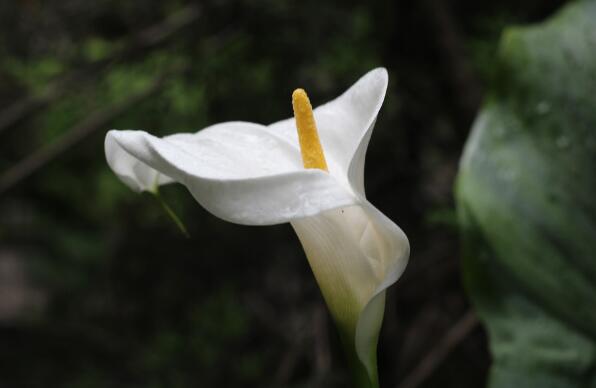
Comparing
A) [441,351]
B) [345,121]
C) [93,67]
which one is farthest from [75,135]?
[345,121]

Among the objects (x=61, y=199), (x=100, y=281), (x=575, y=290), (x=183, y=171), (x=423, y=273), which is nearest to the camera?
(x=183, y=171)

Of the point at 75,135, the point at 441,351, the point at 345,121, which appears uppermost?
the point at 345,121

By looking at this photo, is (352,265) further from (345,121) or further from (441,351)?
(441,351)

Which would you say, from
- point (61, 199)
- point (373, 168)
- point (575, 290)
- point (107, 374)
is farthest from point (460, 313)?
point (61, 199)

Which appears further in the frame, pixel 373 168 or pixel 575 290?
pixel 373 168

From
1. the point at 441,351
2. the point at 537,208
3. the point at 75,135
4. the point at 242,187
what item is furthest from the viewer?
the point at 75,135

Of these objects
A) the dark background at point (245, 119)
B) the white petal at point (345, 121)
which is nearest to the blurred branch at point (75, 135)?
the dark background at point (245, 119)

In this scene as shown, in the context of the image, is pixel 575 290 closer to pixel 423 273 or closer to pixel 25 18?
pixel 423 273

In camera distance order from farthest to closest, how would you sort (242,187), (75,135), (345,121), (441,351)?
1. (75,135)
2. (441,351)
3. (345,121)
4. (242,187)
